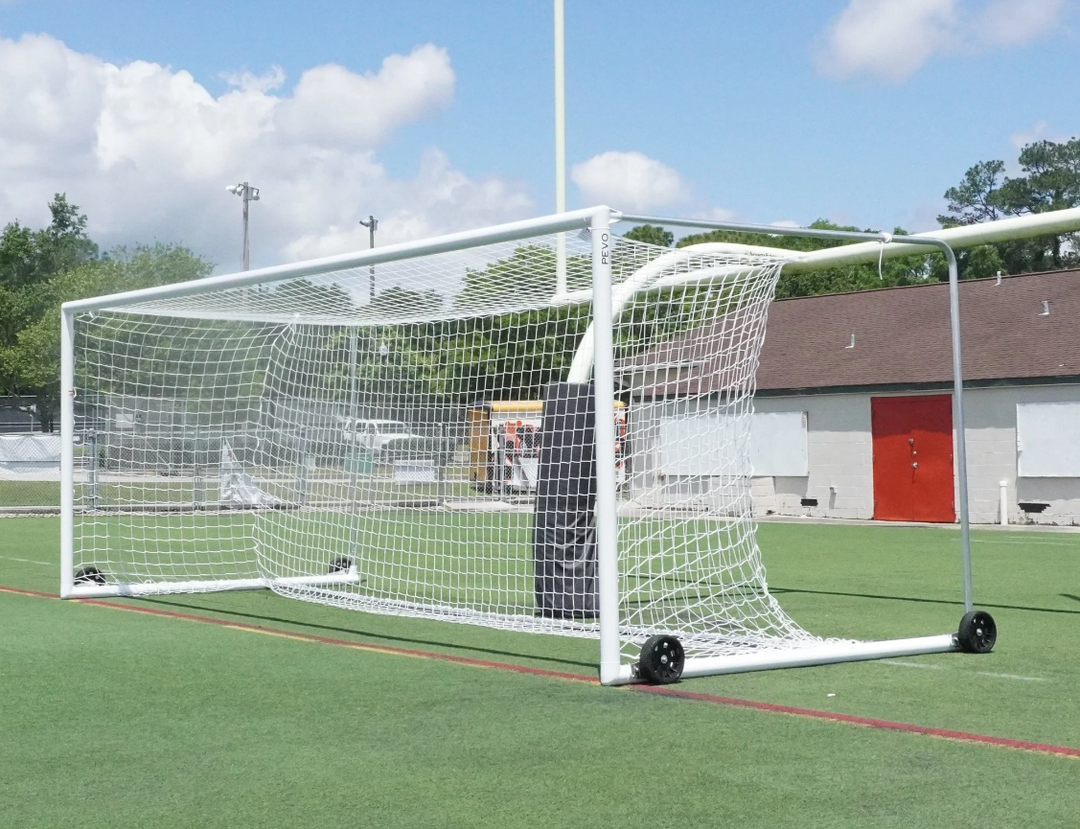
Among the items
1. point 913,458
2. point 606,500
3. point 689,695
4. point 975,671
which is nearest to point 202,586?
point 606,500

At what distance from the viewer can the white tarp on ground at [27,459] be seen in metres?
26.0

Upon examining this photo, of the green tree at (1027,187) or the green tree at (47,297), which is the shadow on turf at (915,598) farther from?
the green tree at (1027,187)

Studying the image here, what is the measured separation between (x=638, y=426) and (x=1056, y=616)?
334 cm

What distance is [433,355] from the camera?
12.9 metres

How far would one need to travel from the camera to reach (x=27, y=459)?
26.2 meters

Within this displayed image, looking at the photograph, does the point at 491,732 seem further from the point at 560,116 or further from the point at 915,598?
the point at 560,116

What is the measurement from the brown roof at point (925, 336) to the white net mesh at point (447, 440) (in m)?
10.0

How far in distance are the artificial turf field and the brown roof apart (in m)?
12.1

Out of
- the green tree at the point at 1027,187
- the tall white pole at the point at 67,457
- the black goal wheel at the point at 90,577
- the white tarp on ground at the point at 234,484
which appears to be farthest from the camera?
the green tree at the point at 1027,187

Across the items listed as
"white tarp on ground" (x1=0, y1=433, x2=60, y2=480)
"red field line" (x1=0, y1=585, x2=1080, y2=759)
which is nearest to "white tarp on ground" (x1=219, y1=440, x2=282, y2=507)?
"red field line" (x1=0, y1=585, x2=1080, y2=759)

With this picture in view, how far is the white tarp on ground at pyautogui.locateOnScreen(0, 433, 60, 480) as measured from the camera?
2597 centimetres

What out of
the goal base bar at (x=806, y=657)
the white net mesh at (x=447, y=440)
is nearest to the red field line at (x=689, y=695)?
the goal base bar at (x=806, y=657)

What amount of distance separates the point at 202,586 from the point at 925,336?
15.1 m

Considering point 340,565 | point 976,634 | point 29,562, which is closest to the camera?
point 976,634
